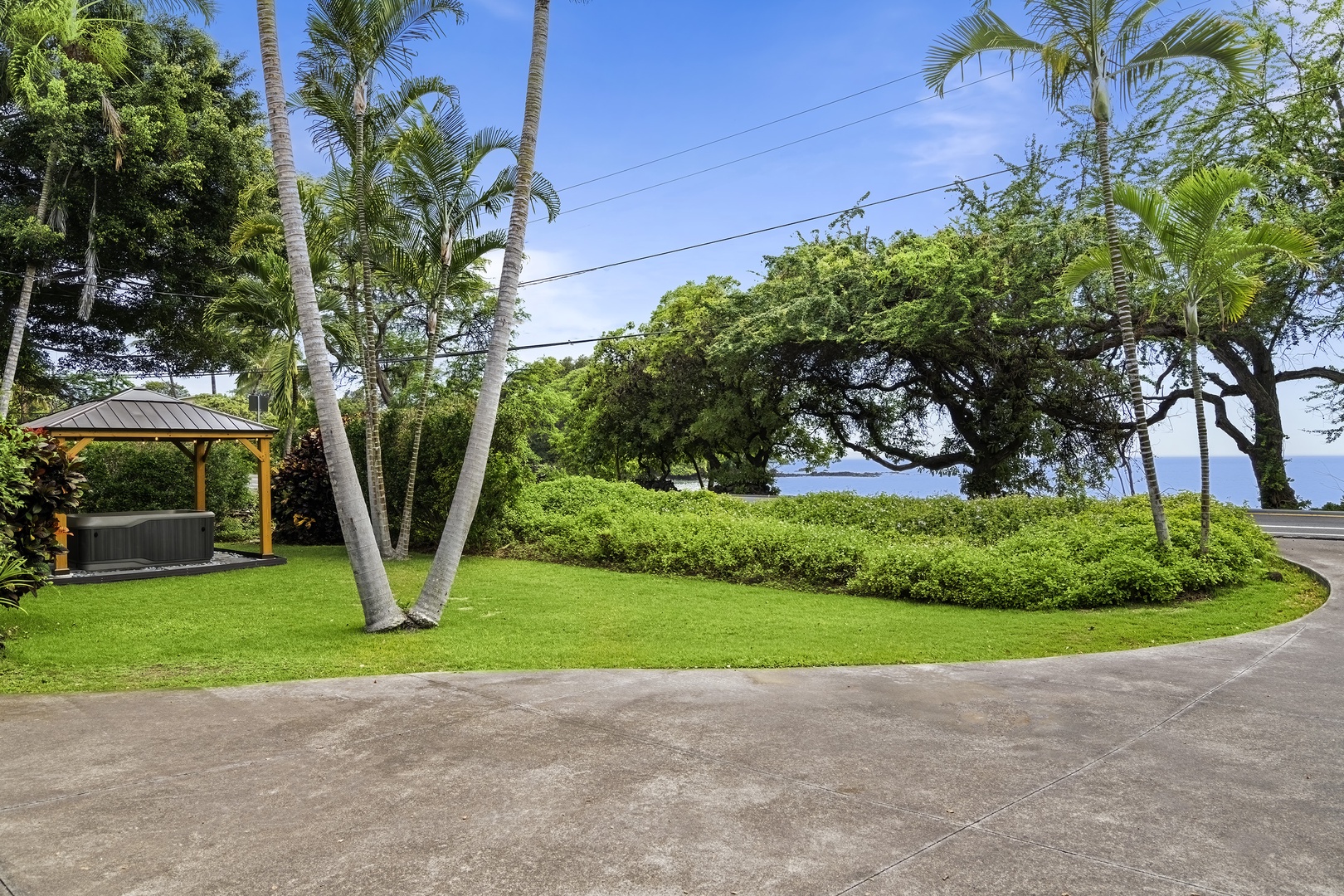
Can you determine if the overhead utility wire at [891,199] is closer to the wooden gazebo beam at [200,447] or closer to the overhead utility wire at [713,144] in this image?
the overhead utility wire at [713,144]

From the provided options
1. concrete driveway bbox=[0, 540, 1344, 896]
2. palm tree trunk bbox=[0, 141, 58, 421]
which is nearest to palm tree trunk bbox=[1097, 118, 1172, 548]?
concrete driveway bbox=[0, 540, 1344, 896]

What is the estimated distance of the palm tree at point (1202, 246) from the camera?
8.91 meters

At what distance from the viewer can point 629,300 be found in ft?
98.0

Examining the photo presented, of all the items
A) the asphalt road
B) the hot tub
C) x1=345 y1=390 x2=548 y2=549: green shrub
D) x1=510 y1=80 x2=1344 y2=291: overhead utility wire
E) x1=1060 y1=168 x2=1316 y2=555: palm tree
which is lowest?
the asphalt road

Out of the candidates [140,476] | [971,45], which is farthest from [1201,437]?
[140,476]

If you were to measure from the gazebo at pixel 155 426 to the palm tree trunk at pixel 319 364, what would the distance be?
5.51 metres

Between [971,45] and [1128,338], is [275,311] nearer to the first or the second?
[971,45]

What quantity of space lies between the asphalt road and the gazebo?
15.8m

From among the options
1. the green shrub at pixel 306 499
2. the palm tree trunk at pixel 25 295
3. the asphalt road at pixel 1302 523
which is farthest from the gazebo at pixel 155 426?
the asphalt road at pixel 1302 523

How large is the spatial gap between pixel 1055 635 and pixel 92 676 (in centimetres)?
731

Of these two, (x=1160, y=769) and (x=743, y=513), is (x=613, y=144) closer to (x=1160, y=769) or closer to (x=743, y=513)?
(x=743, y=513)

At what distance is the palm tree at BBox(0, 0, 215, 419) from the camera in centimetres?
1605

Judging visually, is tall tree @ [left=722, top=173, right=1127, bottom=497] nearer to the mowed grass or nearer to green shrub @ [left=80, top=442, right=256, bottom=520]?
the mowed grass

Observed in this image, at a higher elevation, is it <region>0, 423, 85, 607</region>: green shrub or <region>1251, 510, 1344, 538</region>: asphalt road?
<region>0, 423, 85, 607</region>: green shrub
